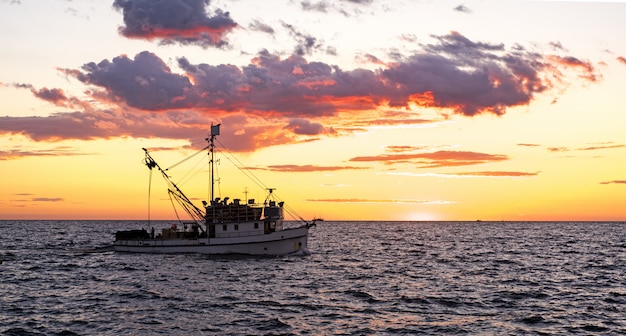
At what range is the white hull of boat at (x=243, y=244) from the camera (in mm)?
69312

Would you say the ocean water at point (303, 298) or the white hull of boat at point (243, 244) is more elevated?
the white hull of boat at point (243, 244)

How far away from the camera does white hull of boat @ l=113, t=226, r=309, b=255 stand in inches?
2729

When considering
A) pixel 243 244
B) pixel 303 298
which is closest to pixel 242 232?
pixel 243 244

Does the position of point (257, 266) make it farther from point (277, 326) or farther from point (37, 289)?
point (277, 326)

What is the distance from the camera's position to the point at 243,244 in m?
69.2

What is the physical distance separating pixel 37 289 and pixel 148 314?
654 inches

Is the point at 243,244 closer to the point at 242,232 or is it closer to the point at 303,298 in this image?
the point at 242,232

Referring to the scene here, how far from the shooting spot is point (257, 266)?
61.5 metres

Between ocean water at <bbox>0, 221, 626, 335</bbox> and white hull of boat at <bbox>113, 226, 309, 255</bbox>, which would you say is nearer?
ocean water at <bbox>0, 221, 626, 335</bbox>

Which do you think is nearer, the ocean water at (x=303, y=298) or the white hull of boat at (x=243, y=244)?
the ocean water at (x=303, y=298)

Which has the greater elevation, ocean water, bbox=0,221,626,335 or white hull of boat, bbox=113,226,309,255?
white hull of boat, bbox=113,226,309,255

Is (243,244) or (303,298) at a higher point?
(243,244)

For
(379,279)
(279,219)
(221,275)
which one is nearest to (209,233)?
(279,219)

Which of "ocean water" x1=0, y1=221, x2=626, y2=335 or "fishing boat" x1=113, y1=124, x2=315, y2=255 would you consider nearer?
"ocean water" x1=0, y1=221, x2=626, y2=335
